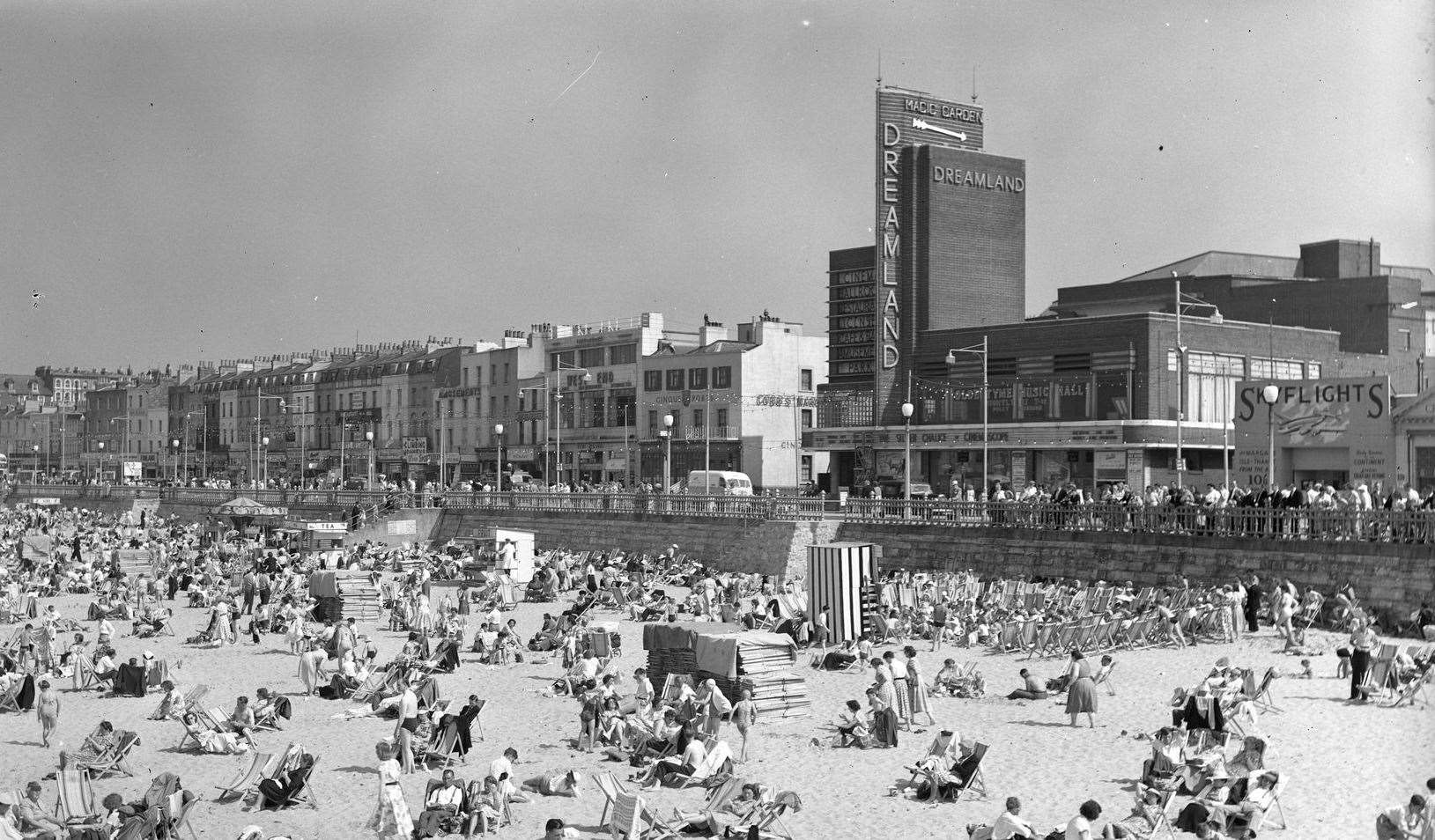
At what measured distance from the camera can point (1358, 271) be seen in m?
68.0

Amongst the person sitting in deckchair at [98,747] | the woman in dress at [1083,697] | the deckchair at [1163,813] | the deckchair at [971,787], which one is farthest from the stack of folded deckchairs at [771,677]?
the person sitting in deckchair at [98,747]

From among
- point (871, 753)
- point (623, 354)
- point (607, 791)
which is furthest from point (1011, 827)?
point (623, 354)

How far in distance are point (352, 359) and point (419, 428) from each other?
48.5ft

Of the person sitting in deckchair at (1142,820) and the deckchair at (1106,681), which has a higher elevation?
the deckchair at (1106,681)

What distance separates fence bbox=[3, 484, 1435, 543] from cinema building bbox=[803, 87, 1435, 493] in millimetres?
8037

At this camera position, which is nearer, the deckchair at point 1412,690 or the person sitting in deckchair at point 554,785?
the person sitting in deckchair at point 554,785

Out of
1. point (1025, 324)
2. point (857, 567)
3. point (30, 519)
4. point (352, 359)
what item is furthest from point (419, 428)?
point (857, 567)

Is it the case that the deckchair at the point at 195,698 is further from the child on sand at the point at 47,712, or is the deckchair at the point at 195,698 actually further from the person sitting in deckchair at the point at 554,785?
the person sitting in deckchair at the point at 554,785

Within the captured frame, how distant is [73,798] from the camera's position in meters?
16.2

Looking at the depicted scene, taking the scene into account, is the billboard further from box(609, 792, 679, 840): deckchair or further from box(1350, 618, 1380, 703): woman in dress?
box(609, 792, 679, 840): deckchair

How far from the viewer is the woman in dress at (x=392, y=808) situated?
15.4 meters

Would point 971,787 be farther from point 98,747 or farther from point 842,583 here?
point 98,747

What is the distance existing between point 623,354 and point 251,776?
52795 millimetres

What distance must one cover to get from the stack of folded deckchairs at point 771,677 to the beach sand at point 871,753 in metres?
0.35
